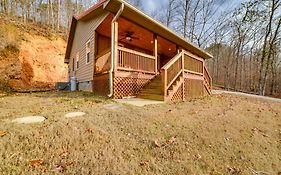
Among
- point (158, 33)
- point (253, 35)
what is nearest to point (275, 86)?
point (253, 35)

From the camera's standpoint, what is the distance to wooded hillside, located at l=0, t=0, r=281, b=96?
81.1 ft

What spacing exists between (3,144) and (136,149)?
6.72 feet

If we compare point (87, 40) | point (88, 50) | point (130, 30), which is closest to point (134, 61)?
point (130, 30)

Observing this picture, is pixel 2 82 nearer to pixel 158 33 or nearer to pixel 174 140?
pixel 158 33

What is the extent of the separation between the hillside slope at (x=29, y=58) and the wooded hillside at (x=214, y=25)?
635 centimetres

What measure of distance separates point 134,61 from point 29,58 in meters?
13.1

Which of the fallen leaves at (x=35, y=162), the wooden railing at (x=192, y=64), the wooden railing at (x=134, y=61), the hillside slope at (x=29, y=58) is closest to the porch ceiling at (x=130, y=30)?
the wooden railing at (x=134, y=61)

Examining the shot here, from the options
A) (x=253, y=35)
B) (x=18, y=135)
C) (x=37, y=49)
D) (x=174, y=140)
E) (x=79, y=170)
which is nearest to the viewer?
(x=79, y=170)

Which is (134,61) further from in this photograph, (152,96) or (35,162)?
(35,162)

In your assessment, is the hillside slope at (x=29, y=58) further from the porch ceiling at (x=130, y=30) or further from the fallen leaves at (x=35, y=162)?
the fallen leaves at (x=35, y=162)

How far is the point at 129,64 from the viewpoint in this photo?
8570mm

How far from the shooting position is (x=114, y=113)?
16.0ft

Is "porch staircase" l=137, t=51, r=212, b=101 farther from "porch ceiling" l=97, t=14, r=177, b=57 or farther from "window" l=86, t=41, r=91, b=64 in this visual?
"window" l=86, t=41, r=91, b=64

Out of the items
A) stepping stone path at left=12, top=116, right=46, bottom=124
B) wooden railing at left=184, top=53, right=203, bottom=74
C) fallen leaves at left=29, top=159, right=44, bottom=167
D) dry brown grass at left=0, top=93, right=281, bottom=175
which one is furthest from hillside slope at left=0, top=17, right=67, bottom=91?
fallen leaves at left=29, top=159, right=44, bottom=167
